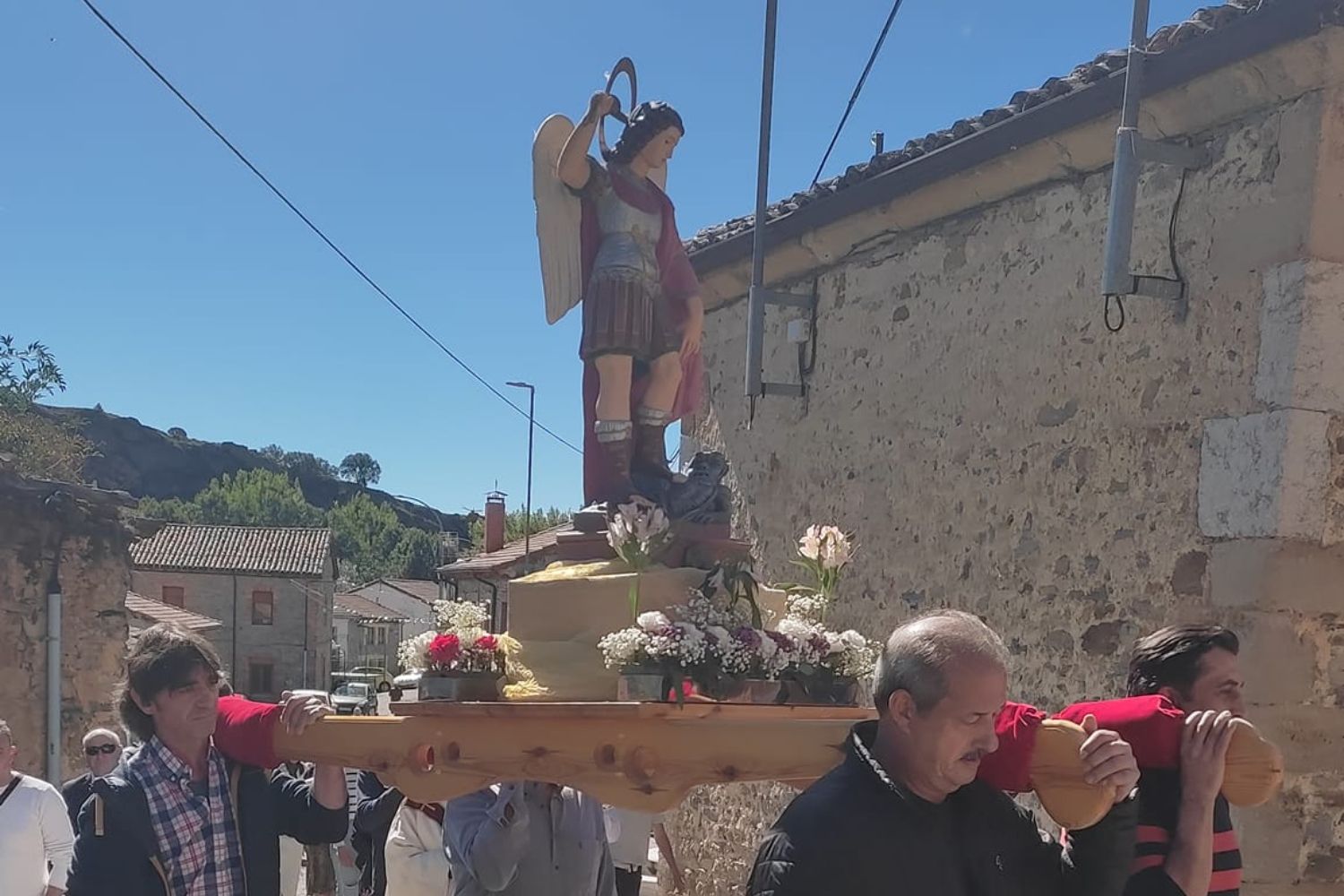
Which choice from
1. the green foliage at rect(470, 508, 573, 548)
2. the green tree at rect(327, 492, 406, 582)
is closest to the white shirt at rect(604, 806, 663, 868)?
the green foliage at rect(470, 508, 573, 548)

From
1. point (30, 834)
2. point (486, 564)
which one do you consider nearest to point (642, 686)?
point (30, 834)

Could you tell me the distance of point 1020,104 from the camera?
5680mm

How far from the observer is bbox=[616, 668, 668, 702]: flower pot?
2855 millimetres

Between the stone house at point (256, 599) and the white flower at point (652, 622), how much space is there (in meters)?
42.5

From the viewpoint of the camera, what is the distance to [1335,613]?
459 centimetres

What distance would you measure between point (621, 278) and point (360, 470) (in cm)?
12110

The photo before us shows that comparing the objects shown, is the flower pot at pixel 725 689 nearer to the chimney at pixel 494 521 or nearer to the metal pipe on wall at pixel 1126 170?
the metal pipe on wall at pixel 1126 170

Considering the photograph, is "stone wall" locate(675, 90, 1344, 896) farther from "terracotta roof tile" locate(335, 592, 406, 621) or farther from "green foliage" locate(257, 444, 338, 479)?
"green foliage" locate(257, 444, 338, 479)

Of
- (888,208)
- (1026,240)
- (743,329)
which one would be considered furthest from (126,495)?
(1026,240)

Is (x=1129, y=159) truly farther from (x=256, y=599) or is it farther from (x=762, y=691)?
(x=256, y=599)

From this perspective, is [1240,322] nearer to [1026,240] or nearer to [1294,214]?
[1294,214]

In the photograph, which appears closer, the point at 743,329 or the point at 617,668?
the point at 617,668

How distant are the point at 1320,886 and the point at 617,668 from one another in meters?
3.07

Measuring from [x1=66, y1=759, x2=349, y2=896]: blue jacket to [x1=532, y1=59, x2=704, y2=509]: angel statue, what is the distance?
1.33m
